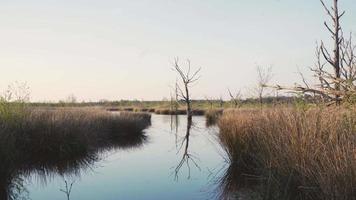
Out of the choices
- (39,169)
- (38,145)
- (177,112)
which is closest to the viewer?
(39,169)

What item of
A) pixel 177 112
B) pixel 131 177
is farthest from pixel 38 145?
pixel 177 112

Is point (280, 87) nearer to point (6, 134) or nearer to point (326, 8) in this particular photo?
point (326, 8)

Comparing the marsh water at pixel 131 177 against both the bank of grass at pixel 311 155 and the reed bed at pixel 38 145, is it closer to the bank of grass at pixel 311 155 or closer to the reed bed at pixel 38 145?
the reed bed at pixel 38 145

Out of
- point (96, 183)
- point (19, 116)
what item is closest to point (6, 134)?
point (96, 183)

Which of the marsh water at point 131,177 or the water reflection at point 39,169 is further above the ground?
the water reflection at point 39,169

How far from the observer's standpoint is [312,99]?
8297 mm

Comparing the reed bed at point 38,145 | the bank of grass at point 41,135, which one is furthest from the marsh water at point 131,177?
the bank of grass at point 41,135

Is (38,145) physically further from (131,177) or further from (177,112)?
(177,112)

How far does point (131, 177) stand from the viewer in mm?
10523

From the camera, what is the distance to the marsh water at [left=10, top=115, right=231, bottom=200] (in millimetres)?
8523

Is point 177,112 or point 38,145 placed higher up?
point 177,112

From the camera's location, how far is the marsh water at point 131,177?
852 cm

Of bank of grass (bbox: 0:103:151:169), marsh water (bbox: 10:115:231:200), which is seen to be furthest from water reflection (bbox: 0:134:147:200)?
bank of grass (bbox: 0:103:151:169)

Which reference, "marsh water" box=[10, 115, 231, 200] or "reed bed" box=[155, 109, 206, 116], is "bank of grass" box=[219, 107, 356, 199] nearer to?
"marsh water" box=[10, 115, 231, 200]
